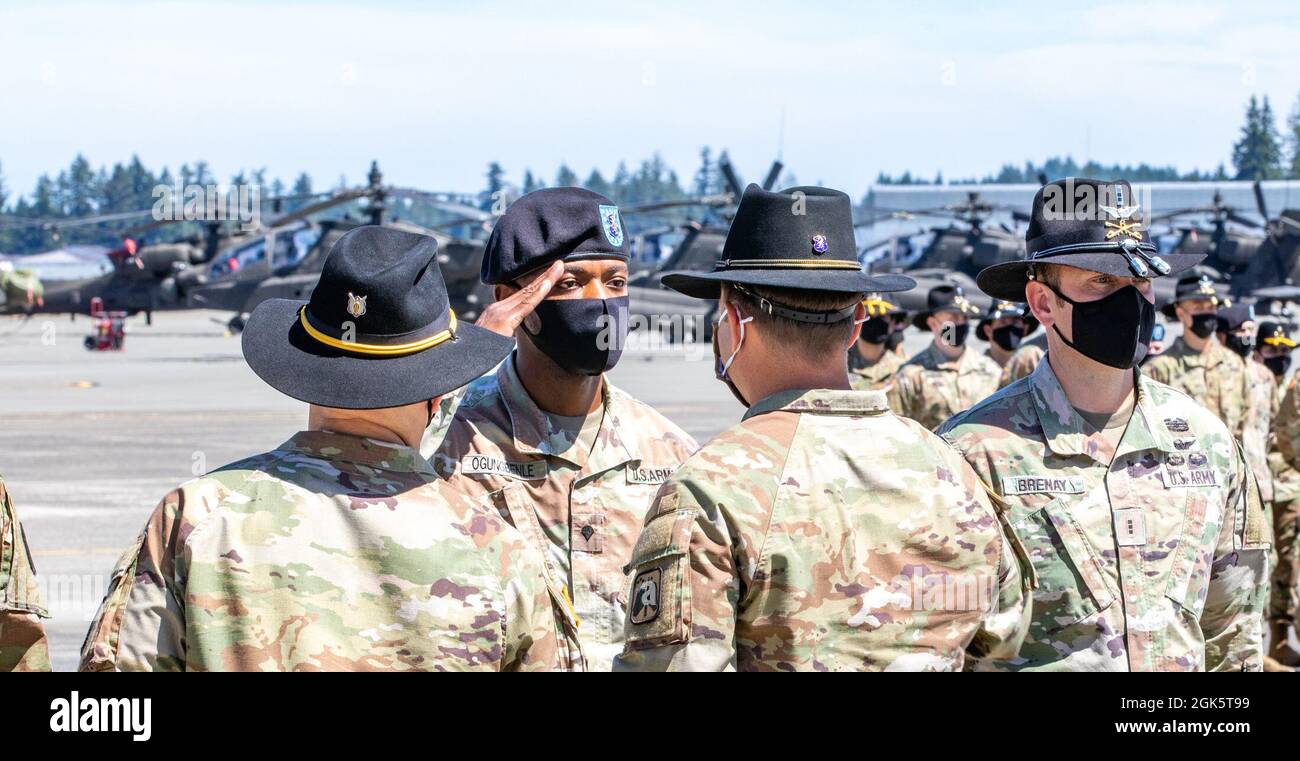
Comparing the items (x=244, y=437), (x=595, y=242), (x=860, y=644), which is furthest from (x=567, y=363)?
(x=244, y=437)

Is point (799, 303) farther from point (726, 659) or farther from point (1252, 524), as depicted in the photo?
point (1252, 524)

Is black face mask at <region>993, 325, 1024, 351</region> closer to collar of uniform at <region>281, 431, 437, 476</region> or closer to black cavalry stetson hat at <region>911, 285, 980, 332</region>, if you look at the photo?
black cavalry stetson hat at <region>911, 285, 980, 332</region>

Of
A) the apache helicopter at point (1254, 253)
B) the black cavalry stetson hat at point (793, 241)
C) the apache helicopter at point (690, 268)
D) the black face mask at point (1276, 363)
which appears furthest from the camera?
the apache helicopter at point (1254, 253)

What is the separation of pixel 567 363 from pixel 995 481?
4.13 ft

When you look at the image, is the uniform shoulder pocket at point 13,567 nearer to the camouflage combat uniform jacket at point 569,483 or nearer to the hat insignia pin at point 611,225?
the camouflage combat uniform jacket at point 569,483

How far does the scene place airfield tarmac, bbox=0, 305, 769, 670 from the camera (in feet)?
33.1

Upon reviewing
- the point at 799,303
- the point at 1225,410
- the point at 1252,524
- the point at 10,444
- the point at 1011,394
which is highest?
the point at 799,303

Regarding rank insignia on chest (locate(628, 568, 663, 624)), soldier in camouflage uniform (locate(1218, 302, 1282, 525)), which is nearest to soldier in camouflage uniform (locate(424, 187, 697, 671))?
rank insignia on chest (locate(628, 568, 663, 624))

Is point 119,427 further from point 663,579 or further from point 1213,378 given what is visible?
point 663,579

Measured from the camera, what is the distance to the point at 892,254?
126 ft

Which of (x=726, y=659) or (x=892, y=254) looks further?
(x=892, y=254)

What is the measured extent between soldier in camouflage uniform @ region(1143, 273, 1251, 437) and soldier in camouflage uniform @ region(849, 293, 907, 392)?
1.99 meters

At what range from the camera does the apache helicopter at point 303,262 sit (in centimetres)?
2952

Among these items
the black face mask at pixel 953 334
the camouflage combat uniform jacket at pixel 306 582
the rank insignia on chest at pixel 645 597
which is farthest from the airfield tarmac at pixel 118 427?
the black face mask at pixel 953 334
